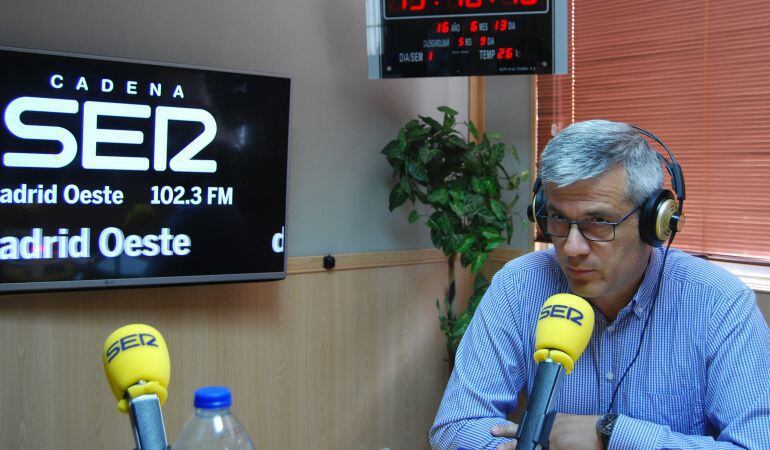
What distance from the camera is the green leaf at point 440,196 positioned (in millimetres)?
3283

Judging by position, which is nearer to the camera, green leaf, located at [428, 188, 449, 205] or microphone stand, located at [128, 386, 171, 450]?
microphone stand, located at [128, 386, 171, 450]

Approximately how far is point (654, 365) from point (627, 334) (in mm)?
86

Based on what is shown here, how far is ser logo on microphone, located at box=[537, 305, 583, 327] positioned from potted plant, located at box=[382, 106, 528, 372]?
83.6 inches

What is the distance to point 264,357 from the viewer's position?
316 cm

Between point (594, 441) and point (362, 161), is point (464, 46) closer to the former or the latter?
point (362, 161)

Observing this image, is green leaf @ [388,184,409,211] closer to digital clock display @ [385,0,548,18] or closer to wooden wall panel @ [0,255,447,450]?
wooden wall panel @ [0,255,447,450]

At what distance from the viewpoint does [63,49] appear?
2658 millimetres

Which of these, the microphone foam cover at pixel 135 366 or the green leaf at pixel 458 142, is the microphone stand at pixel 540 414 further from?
the green leaf at pixel 458 142

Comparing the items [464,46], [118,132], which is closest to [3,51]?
[118,132]

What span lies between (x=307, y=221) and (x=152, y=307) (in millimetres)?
771

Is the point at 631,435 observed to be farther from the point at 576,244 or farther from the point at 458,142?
the point at 458,142

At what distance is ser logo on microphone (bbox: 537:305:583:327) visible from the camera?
1.12 m

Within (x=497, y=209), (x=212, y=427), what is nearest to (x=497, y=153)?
(x=497, y=209)

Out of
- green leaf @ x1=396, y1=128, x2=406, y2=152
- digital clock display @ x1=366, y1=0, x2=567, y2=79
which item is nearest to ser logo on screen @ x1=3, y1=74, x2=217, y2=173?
digital clock display @ x1=366, y1=0, x2=567, y2=79
